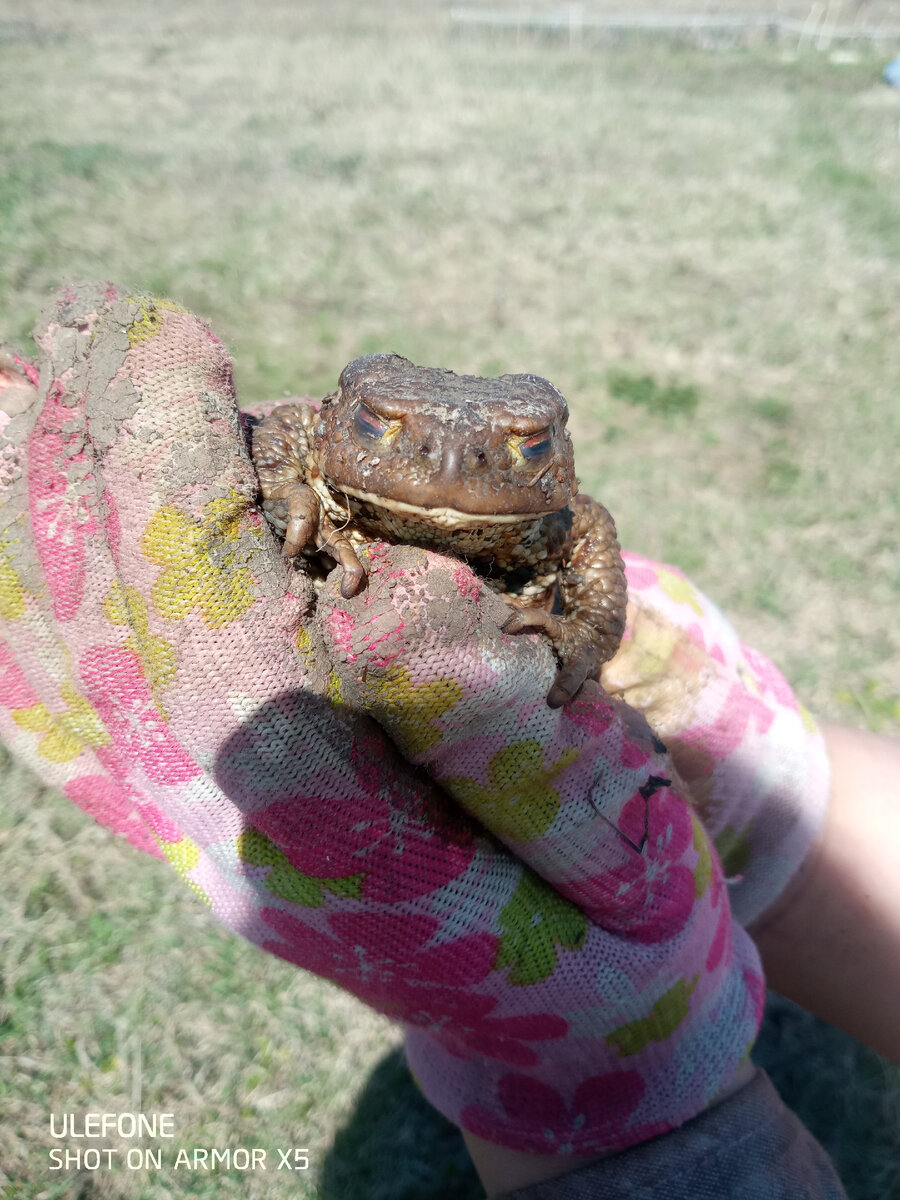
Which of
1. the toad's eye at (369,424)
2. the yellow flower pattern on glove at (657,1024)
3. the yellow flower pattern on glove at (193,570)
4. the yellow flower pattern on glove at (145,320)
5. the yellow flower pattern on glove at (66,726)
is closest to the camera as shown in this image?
the yellow flower pattern on glove at (193,570)

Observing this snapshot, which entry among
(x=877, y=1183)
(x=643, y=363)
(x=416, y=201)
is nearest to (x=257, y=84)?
(x=416, y=201)

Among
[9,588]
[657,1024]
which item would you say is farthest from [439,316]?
[657,1024]

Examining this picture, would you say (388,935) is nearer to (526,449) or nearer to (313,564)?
(313,564)

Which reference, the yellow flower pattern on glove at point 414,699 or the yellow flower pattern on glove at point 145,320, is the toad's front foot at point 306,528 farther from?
the yellow flower pattern on glove at point 145,320

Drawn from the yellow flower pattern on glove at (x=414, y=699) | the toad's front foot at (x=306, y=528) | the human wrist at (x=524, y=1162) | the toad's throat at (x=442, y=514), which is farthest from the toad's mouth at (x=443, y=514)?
the human wrist at (x=524, y=1162)

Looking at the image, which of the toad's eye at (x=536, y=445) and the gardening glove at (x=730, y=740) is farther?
the gardening glove at (x=730, y=740)

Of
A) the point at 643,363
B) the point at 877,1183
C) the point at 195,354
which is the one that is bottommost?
the point at 877,1183
